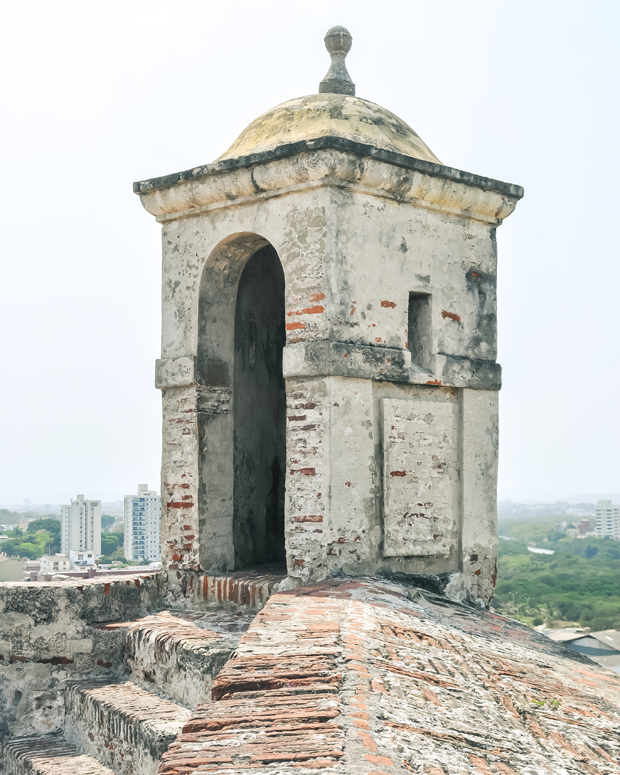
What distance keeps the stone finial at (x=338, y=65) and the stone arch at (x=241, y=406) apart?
121cm

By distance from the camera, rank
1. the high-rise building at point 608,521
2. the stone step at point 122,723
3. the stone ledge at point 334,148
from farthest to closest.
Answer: the high-rise building at point 608,521, the stone ledge at point 334,148, the stone step at point 122,723

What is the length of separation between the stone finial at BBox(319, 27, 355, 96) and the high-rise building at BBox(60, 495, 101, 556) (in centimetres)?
5549

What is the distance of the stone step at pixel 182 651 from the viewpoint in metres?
4.21

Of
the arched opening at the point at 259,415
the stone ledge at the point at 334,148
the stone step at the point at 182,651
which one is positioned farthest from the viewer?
the arched opening at the point at 259,415

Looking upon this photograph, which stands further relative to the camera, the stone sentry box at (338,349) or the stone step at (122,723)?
the stone sentry box at (338,349)

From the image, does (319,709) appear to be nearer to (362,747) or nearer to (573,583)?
(362,747)


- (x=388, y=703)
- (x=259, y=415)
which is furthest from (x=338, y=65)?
(x=388, y=703)

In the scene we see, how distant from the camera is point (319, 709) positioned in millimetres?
2506

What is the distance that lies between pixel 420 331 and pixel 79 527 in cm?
5901

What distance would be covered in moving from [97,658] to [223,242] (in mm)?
2628

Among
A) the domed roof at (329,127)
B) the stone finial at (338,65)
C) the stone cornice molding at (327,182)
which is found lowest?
the stone cornice molding at (327,182)

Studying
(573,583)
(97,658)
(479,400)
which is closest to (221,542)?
(97,658)

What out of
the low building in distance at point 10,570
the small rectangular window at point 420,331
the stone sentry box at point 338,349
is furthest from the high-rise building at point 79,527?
the small rectangular window at point 420,331

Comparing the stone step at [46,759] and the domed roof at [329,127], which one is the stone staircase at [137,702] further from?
the domed roof at [329,127]
